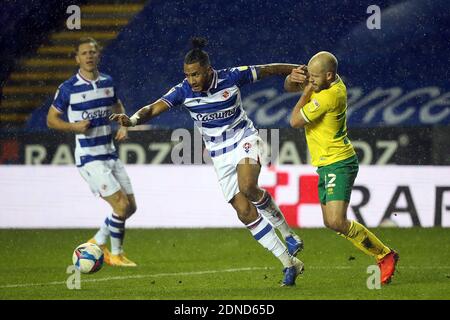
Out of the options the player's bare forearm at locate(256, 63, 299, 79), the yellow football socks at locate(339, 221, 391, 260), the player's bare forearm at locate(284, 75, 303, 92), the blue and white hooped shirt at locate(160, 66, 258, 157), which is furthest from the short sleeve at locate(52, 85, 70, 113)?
the yellow football socks at locate(339, 221, 391, 260)

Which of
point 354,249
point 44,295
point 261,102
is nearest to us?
point 44,295

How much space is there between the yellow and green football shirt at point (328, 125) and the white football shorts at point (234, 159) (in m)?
0.43

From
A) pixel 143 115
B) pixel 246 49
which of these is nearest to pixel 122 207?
pixel 143 115

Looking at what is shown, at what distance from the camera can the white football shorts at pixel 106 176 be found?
9648mm

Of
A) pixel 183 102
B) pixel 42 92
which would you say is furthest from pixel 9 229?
pixel 183 102

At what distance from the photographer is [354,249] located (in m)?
10.8

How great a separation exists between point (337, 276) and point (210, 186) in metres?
4.29

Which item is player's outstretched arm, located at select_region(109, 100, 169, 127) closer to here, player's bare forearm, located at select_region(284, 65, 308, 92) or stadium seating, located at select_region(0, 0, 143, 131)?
player's bare forearm, located at select_region(284, 65, 308, 92)

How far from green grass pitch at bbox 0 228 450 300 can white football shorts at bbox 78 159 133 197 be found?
0.69 metres

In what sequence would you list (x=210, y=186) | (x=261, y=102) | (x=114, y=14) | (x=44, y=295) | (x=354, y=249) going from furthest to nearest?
(x=114, y=14) < (x=261, y=102) < (x=210, y=186) < (x=354, y=249) < (x=44, y=295)

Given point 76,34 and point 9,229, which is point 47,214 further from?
point 76,34

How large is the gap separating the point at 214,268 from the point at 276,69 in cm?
192

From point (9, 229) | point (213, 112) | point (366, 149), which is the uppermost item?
point (213, 112)

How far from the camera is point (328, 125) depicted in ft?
26.2
